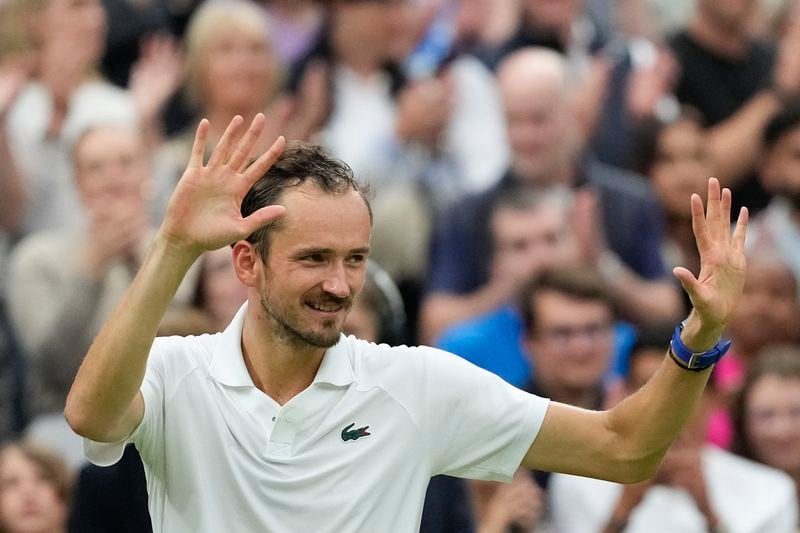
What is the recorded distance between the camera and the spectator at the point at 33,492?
594 centimetres

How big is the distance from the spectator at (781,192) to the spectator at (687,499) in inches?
61.1

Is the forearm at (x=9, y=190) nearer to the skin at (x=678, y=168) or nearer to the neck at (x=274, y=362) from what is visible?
the skin at (x=678, y=168)

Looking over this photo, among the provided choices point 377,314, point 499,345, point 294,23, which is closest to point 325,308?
point 377,314

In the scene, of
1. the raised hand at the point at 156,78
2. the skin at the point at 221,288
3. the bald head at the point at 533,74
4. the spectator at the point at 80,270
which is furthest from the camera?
the raised hand at the point at 156,78

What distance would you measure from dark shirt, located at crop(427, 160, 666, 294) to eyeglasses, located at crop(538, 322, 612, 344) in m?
0.63

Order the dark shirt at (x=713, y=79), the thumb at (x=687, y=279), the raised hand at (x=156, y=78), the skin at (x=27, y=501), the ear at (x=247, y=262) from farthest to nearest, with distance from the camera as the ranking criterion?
the dark shirt at (x=713, y=79)
the raised hand at (x=156, y=78)
the skin at (x=27, y=501)
the ear at (x=247, y=262)
the thumb at (x=687, y=279)

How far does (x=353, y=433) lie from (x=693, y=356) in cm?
72

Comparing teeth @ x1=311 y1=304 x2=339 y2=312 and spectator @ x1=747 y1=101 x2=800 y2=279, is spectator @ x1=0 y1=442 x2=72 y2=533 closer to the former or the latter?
teeth @ x1=311 y1=304 x2=339 y2=312

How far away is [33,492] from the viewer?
Answer: 5969mm

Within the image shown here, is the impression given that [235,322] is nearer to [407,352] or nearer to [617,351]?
[407,352]

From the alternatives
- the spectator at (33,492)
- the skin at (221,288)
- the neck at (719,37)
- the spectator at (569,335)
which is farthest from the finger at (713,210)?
the neck at (719,37)

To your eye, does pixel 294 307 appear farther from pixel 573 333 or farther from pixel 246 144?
pixel 573 333

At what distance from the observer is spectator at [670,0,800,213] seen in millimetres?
8289

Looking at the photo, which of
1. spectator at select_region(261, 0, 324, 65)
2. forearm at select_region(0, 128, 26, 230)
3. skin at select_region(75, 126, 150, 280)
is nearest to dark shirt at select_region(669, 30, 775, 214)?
spectator at select_region(261, 0, 324, 65)
